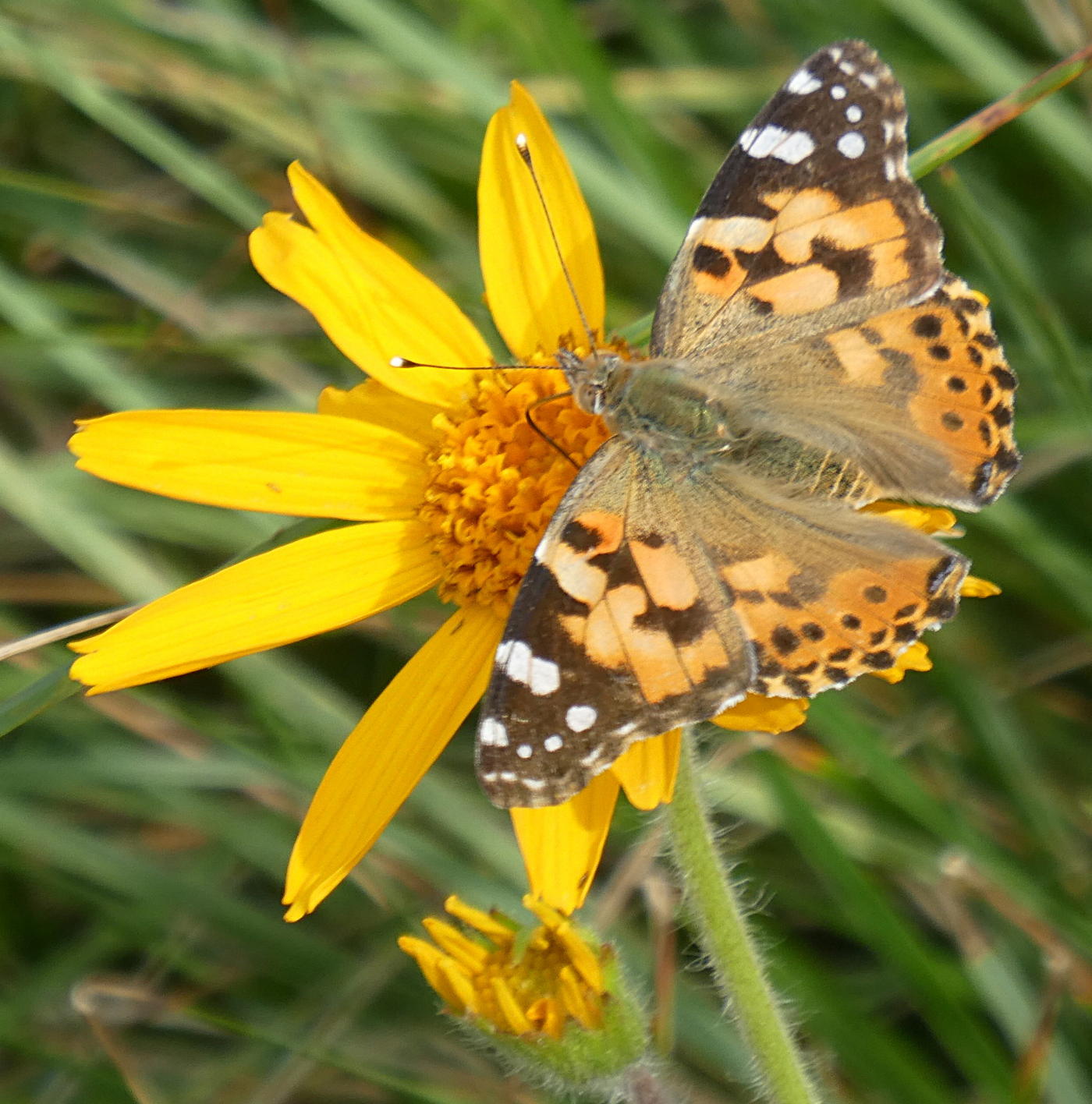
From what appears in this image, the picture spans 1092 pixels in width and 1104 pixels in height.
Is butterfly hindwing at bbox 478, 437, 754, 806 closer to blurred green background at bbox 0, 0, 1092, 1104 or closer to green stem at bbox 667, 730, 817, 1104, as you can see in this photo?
green stem at bbox 667, 730, 817, 1104

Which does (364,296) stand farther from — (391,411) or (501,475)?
(501,475)


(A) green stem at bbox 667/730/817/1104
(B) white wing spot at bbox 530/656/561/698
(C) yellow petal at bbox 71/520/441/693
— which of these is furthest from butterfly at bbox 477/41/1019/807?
(C) yellow petal at bbox 71/520/441/693

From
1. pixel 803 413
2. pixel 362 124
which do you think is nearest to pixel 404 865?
pixel 803 413

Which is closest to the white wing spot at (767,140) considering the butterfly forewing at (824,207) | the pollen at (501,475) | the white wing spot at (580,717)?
the butterfly forewing at (824,207)

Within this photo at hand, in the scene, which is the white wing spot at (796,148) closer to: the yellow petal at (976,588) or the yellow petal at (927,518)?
the yellow petal at (927,518)

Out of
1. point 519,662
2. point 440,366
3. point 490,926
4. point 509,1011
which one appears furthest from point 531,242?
point 509,1011

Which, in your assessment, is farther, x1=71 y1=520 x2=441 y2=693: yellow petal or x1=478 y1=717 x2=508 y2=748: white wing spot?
x1=71 y1=520 x2=441 y2=693: yellow petal
